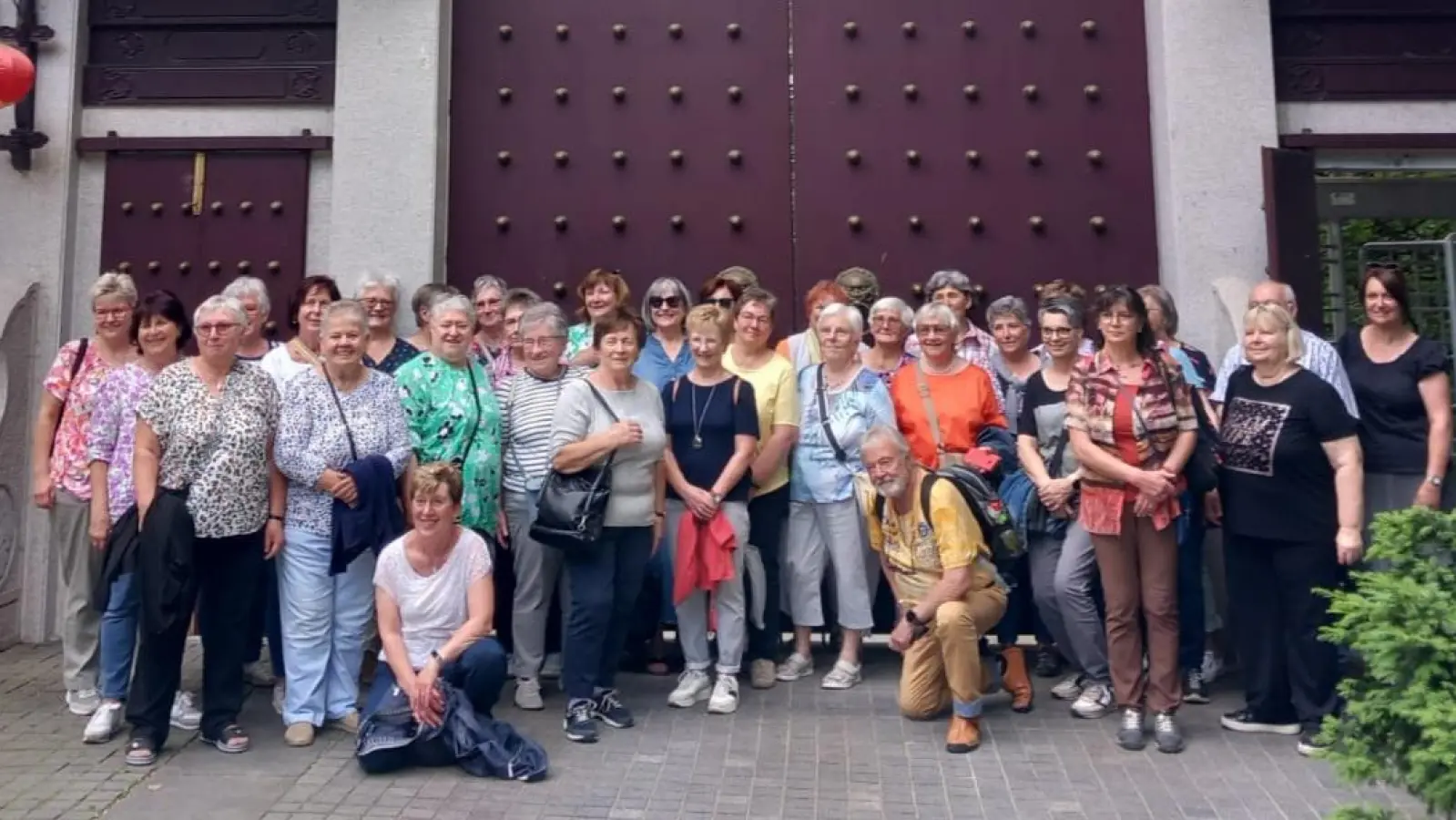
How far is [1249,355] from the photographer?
4504mm

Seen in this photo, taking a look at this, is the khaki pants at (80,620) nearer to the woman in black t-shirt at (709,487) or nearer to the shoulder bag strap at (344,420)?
the shoulder bag strap at (344,420)

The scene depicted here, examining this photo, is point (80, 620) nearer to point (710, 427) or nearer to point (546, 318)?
point (546, 318)

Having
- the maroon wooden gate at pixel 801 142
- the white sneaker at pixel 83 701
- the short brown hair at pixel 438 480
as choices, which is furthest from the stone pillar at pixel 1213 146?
the white sneaker at pixel 83 701

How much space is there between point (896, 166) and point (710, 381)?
237cm

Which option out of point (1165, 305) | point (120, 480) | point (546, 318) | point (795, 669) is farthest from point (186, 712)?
point (1165, 305)

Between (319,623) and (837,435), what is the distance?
231cm

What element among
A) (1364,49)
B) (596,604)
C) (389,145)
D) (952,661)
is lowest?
(952,661)

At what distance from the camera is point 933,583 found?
4629mm

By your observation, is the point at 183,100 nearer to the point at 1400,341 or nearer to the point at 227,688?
the point at 227,688

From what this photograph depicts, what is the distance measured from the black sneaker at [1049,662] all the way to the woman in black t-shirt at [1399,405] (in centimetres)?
149

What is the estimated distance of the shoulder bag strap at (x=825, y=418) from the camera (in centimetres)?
512

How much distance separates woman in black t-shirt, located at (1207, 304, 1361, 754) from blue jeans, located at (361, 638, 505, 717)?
9.63ft

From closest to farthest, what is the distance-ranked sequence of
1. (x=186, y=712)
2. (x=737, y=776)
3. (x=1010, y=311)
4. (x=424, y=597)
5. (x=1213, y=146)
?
(x=737, y=776) → (x=424, y=597) → (x=186, y=712) → (x=1010, y=311) → (x=1213, y=146)

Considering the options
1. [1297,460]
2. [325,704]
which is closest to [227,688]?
[325,704]
